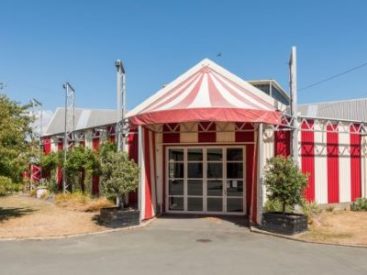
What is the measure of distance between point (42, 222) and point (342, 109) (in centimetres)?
3342

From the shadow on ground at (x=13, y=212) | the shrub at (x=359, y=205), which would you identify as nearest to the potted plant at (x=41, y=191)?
the shadow on ground at (x=13, y=212)

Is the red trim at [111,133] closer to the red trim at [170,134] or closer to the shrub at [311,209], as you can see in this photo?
the red trim at [170,134]

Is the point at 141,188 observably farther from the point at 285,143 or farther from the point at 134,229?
the point at 285,143

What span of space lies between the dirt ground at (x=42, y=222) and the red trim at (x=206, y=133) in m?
4.75

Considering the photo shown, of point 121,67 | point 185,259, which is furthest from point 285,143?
point 185,259

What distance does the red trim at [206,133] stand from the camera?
16.6 meters

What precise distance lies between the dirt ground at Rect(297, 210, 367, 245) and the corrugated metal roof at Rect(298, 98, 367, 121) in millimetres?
24812

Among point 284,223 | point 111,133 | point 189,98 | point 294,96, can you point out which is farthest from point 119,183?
point 111,133

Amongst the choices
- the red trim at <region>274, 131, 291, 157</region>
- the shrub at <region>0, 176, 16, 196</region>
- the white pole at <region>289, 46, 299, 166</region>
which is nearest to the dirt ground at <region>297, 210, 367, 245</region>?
the white pole at <region>289, 46, 299, 166</region>

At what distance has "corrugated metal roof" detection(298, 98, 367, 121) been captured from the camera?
39.7 metres

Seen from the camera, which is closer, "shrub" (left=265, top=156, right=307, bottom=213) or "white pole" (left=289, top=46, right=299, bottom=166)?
"shrub" (left=265, top=156, right=307, bottom=213)

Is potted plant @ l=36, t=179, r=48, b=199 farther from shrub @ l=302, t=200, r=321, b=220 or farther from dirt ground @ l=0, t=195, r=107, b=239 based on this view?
shrub @ l=302, t=200, r=321, b=220

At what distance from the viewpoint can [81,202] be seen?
19.0m

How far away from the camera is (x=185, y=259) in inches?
375
